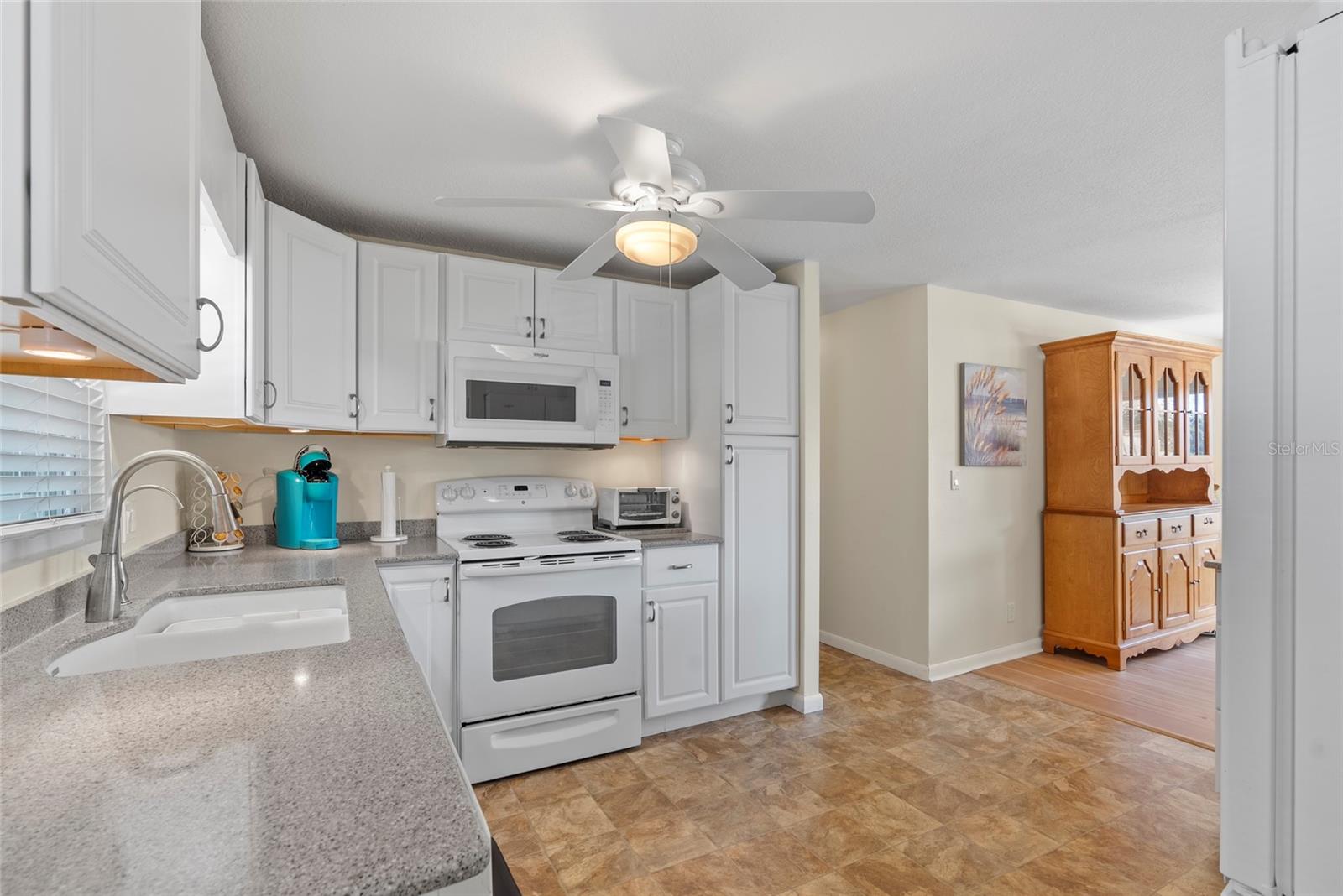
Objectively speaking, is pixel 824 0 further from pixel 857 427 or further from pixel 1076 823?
pixel 857 427

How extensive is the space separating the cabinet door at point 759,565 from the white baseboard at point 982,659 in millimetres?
1048

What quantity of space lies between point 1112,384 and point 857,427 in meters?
1.54

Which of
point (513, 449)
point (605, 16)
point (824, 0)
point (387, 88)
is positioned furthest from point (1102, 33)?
point (513, 449)

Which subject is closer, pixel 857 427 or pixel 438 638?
pixel 438 638

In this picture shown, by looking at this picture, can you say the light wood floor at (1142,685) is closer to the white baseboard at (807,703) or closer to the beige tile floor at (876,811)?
the beige tile floor at (876,811)

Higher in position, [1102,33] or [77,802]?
[1102,33]

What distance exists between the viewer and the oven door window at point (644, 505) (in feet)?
11.2

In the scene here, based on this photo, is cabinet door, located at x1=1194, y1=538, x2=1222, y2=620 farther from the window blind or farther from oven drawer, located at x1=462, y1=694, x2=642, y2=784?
the window blind

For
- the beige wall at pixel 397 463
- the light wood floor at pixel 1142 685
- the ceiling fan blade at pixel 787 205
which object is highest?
the ceiling fan blade at pixel 787 205

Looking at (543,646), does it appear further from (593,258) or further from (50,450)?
(50,450)

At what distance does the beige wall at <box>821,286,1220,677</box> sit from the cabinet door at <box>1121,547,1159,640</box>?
52 cm

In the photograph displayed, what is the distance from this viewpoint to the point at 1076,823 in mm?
2355

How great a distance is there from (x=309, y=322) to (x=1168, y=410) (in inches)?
200

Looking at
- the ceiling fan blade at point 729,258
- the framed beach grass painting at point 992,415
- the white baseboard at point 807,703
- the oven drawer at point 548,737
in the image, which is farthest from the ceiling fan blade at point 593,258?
the framed beach grass painting at point 992,415
